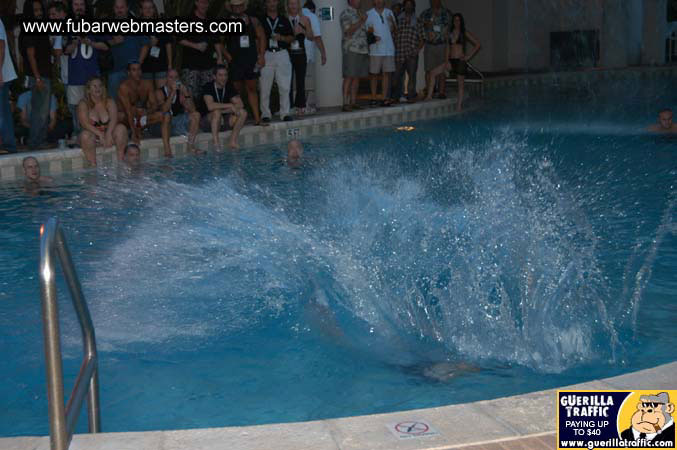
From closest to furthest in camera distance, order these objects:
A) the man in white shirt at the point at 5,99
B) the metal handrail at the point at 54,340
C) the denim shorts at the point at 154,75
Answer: the metal handrail at the point at 54,340, the man in white shirt at the point at 5,99, the denim shorts at the point at 154,75

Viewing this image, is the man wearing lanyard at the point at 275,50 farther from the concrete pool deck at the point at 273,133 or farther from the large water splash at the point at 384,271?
the large water splash at the point at 384,271

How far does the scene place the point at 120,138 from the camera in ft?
35.1

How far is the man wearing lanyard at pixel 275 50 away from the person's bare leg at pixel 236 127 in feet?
3.26

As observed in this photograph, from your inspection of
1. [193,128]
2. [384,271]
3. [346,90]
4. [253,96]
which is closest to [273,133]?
[253,96]

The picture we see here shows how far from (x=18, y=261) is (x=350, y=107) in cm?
886

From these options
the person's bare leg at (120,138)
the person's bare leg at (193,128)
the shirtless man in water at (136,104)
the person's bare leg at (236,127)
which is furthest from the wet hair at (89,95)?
the person's bare leg at (236,127)

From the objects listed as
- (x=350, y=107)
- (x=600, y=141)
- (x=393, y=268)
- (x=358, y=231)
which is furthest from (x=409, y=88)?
(x=393, y=268)

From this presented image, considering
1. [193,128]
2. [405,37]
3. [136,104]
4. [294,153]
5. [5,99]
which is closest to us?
[5,99]

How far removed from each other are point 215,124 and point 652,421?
9785 mm

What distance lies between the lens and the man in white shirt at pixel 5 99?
9.74 metres

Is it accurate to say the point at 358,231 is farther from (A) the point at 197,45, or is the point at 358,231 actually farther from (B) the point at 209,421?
(A) the point at 197,45

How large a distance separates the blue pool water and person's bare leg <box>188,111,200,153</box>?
30.6 inches

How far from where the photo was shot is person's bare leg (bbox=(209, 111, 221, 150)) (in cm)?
1211

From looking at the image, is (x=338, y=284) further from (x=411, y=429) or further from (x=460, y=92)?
(x=460, y=92)
